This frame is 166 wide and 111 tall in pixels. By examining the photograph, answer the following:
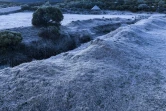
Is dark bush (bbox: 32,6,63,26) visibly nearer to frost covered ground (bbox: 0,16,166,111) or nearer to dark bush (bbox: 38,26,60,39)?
dark bush (bbox: 38,26,60,39)

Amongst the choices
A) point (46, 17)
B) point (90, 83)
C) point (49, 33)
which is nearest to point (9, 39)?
point (49, 33)

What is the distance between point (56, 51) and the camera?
27.8 m

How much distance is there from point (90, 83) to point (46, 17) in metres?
22.4

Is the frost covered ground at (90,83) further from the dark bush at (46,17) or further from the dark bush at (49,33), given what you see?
the dark bush at (46,17)

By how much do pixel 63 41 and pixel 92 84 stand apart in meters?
15.8

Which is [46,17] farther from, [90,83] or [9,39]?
[90,83]

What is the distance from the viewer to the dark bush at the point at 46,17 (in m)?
35.4

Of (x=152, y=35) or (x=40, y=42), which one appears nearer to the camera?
(x=40, y=42)

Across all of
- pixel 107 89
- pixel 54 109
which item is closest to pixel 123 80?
pixel 107 89

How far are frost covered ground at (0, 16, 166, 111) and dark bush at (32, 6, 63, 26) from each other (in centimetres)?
1590

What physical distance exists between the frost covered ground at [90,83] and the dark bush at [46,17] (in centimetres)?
1590

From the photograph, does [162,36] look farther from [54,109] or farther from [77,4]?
[77,4]

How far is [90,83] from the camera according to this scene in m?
14.9

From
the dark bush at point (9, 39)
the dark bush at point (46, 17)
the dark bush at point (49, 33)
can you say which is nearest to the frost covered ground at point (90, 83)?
the dark bush at point (9, 39)
